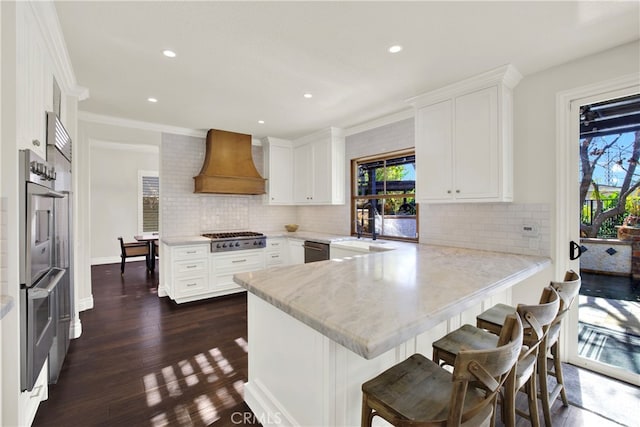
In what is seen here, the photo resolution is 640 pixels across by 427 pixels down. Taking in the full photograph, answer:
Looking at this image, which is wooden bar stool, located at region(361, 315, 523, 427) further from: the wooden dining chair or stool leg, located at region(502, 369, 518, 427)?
the wooden dining chair

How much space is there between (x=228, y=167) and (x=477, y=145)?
131 inches

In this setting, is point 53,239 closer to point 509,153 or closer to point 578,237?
point 509,153

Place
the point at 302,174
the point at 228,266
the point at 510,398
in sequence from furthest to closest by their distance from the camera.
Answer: the point at 302,174, the point at 228,266, the point at 510,398

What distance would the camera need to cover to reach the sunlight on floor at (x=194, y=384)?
184 cm

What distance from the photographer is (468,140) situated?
2.67 m

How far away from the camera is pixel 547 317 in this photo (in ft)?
4.05

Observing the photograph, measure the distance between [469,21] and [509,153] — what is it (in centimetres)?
124

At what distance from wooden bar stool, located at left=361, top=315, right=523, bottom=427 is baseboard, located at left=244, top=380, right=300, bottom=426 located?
1.82 feet

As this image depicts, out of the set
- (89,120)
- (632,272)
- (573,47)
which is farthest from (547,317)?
(89,120)

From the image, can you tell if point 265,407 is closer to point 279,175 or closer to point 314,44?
point 314,44

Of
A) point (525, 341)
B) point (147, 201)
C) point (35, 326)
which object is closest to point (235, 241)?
point (35, 326)

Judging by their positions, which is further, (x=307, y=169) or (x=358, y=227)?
(x=307, y=169)

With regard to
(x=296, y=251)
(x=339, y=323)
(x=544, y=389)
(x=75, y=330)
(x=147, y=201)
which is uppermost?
(x=147, y=201)

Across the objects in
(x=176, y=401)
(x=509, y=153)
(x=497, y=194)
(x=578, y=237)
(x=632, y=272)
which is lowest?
(x=176, y=401)
